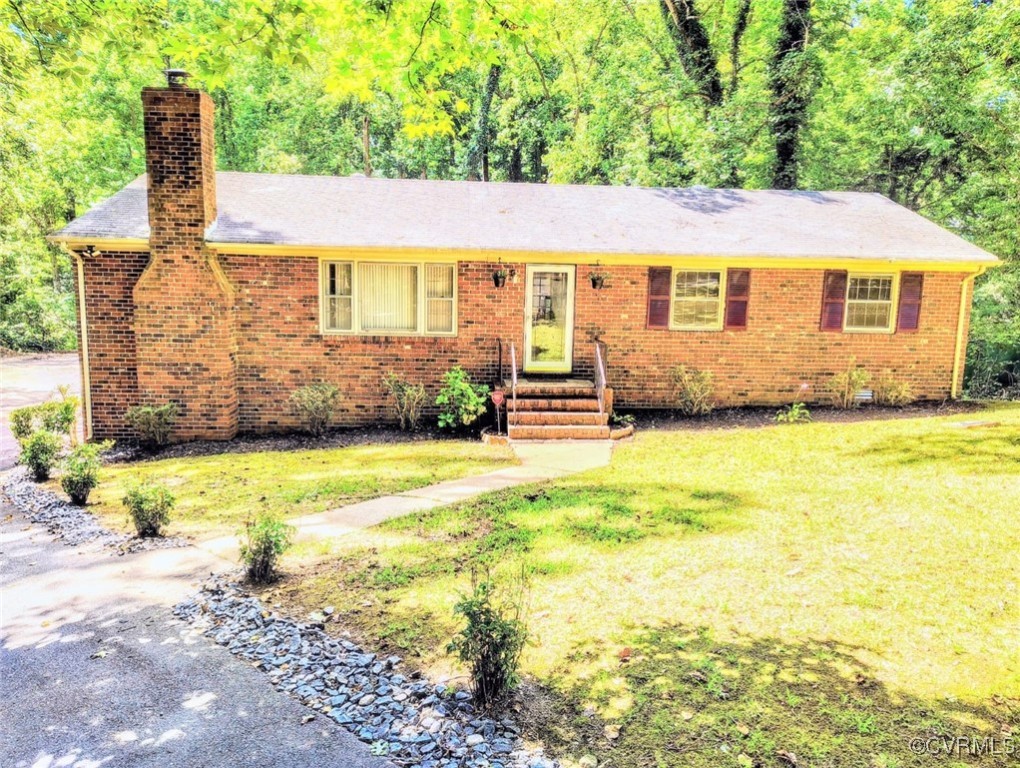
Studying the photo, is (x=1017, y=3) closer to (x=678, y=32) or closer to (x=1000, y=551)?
(x=1000, y=551)

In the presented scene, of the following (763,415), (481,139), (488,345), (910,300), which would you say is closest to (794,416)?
(763,415)

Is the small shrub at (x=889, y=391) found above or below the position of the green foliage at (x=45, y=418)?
above

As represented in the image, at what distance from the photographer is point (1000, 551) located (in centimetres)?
505

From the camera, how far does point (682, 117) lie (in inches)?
758

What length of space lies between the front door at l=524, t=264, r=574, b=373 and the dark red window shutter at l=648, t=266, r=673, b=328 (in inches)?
53.9

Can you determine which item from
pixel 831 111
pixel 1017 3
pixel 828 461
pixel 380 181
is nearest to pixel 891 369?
pixel 828 461

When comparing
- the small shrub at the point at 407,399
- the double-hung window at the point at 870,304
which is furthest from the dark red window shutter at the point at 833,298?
the small shrub at the point at 407,399

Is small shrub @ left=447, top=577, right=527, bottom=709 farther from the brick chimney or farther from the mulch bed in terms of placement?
the brick chimney

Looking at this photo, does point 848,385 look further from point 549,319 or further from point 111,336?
point 111,336

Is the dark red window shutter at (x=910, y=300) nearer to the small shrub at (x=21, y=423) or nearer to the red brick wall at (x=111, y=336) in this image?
the red brick wall at (x=111, y=336)

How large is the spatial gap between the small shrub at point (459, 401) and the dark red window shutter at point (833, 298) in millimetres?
6117

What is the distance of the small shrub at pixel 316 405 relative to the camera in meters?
10.4


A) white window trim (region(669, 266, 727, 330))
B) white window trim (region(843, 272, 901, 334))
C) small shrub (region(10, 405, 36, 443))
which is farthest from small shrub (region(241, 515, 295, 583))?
white window trim (region(843, 272, 901, 334))

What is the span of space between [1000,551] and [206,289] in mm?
10090
